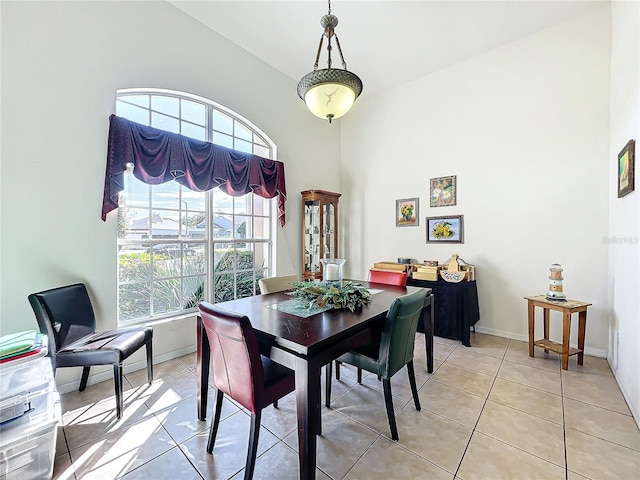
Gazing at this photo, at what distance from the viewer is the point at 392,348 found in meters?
1.70

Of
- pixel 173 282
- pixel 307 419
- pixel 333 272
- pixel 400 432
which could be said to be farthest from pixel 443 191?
pixel 173 282

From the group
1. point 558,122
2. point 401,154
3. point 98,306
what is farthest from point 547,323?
point 98,306

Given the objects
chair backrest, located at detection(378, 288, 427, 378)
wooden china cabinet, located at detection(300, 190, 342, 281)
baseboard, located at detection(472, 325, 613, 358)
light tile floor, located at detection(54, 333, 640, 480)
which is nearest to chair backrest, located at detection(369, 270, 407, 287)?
light tile floor, located at detection(54, 333, 640, 480)

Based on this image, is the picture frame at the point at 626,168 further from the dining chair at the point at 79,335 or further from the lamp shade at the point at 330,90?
the dining chair at the point at 79,335

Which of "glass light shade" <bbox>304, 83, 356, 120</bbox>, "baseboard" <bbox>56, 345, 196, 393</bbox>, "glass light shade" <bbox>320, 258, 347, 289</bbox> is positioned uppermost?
"glass light shade" <bbox>304, 83, 356, 120</bbox>

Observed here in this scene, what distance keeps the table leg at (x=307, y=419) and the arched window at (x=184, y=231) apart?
7.23 ft

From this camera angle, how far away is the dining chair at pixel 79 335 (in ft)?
6.21

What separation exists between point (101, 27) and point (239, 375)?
308cm

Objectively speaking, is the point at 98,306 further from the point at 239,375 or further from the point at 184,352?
the point at 239,375

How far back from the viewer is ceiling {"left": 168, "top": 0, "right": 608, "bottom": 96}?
2.76 metres

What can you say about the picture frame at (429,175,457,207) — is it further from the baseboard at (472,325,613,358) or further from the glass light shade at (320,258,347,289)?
the glass light shade at (320,258,347,289)

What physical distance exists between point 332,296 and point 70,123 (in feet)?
8.21

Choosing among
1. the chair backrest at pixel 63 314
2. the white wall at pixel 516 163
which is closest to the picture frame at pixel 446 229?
the white wall at pixel 516 163

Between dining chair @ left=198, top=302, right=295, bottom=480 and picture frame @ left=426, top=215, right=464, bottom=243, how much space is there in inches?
117
